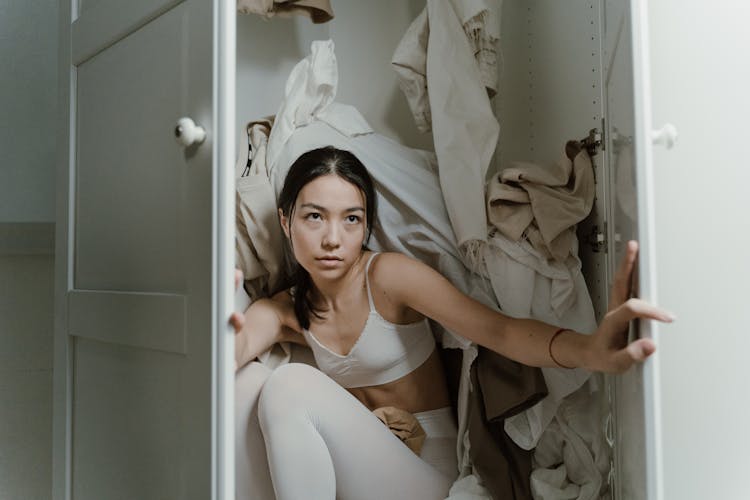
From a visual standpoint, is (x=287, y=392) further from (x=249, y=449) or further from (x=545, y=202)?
(x=545, y=202)

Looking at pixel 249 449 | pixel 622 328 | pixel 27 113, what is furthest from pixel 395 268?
pixel 27 113

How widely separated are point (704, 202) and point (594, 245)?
0.24 meters

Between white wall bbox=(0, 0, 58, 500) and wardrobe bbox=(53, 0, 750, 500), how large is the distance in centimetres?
35

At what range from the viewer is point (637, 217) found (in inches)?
36.1

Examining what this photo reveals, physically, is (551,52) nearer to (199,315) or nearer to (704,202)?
(704,202)

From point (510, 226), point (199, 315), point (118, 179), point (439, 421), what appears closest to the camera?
point (199, 315)

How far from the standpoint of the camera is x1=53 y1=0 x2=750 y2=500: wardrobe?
3.13 feet

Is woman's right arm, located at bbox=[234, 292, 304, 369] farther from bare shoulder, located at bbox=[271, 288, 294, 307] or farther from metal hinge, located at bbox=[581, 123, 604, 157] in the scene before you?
metal hinge, located at bbox=[581, 123, 604, 157]

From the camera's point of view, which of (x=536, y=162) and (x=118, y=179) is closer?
(x=118, y=179)

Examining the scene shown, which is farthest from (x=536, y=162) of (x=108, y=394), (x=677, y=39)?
(x=108, y=394)

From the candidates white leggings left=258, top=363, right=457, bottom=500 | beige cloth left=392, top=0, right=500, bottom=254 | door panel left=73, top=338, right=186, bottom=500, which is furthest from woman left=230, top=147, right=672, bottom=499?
door panel left=73, top=338, right=186, bottom=500

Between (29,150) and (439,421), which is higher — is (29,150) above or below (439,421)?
above

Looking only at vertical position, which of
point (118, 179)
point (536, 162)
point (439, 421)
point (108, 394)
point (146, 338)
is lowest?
point (439, 421)

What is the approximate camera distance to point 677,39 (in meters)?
1.32
